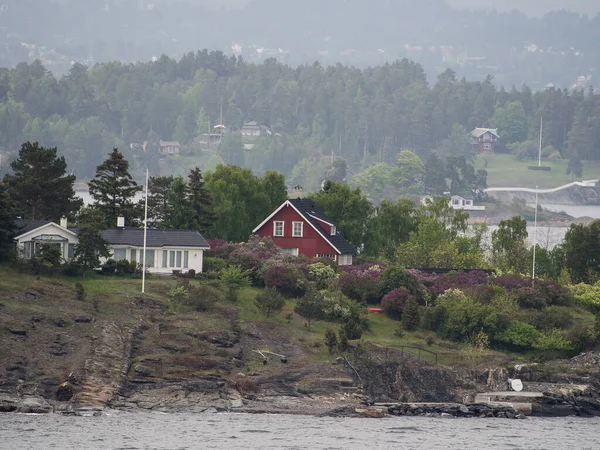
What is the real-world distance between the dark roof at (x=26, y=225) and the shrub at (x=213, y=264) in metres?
9.16

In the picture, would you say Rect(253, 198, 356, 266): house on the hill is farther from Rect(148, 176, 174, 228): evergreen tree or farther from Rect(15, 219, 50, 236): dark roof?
Rect(15, 219, 50, 236): dark roof

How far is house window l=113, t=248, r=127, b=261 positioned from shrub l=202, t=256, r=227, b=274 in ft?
15.1

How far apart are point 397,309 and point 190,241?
12.2 m

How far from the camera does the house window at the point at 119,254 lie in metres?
77.9

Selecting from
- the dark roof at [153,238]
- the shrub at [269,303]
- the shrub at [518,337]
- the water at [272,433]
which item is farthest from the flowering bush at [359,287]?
the water at [272,433]

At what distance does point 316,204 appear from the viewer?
101 m

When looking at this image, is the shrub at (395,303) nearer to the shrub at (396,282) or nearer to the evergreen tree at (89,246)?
the shrub at (396,282)

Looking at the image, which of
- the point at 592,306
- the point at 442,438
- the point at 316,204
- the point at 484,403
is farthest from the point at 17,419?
the point at 316,204

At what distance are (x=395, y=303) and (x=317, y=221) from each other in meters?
16.8

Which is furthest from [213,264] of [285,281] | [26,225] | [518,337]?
[518,337]

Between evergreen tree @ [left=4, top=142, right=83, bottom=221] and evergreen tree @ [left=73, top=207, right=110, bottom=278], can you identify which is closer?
evergreen tree @ [left=73, top=207, right=110, bottom=278]

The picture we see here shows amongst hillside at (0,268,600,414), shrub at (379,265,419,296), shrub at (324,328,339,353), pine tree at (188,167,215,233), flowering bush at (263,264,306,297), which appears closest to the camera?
hillside at (0,268,600,414)

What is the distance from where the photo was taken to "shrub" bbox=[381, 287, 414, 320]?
76.2 metres

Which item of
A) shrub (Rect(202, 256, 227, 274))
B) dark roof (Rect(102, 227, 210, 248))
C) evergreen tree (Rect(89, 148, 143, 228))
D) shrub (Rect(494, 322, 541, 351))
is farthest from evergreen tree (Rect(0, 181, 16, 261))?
shrub (Rect(494, 322, 541, 351))
